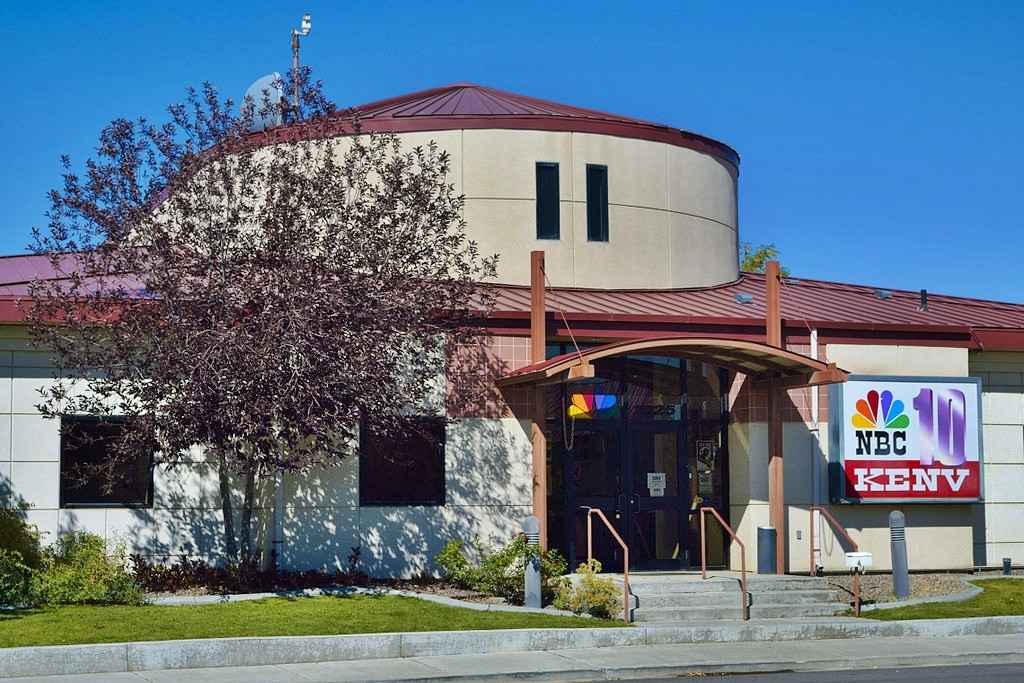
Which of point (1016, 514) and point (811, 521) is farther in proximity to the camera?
point (1016, 514)

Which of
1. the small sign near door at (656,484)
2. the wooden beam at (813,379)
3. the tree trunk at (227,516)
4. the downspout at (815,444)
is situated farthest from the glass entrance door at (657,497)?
the tree trunk at (227,516)

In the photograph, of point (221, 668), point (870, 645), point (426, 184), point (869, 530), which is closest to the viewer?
point (221, 668)

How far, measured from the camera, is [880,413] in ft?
76.6

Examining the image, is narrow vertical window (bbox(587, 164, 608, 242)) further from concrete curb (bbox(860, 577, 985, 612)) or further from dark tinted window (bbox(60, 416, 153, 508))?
dark tinted window (bbox(60, 416, 153, 508))

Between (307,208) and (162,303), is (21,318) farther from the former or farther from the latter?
(307,208)

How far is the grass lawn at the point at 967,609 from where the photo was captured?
1936cm

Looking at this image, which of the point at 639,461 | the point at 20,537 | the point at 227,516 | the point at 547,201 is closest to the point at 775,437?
the point at 639,461

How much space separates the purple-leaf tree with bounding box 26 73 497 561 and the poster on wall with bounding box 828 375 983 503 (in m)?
7.40

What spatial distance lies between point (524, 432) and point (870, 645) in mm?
6774

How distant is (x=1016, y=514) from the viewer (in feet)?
83.0

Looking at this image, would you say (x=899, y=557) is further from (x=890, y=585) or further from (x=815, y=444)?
(x=815, y=444)

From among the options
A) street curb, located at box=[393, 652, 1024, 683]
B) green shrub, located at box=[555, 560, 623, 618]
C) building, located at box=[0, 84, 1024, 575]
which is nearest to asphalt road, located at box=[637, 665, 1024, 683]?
street curb, located at box=[393, 652, 1024, 683]

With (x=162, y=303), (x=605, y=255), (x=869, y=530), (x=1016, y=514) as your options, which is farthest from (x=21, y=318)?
(x=1016, y=514)

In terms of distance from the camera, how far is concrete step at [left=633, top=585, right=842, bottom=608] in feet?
63.8
